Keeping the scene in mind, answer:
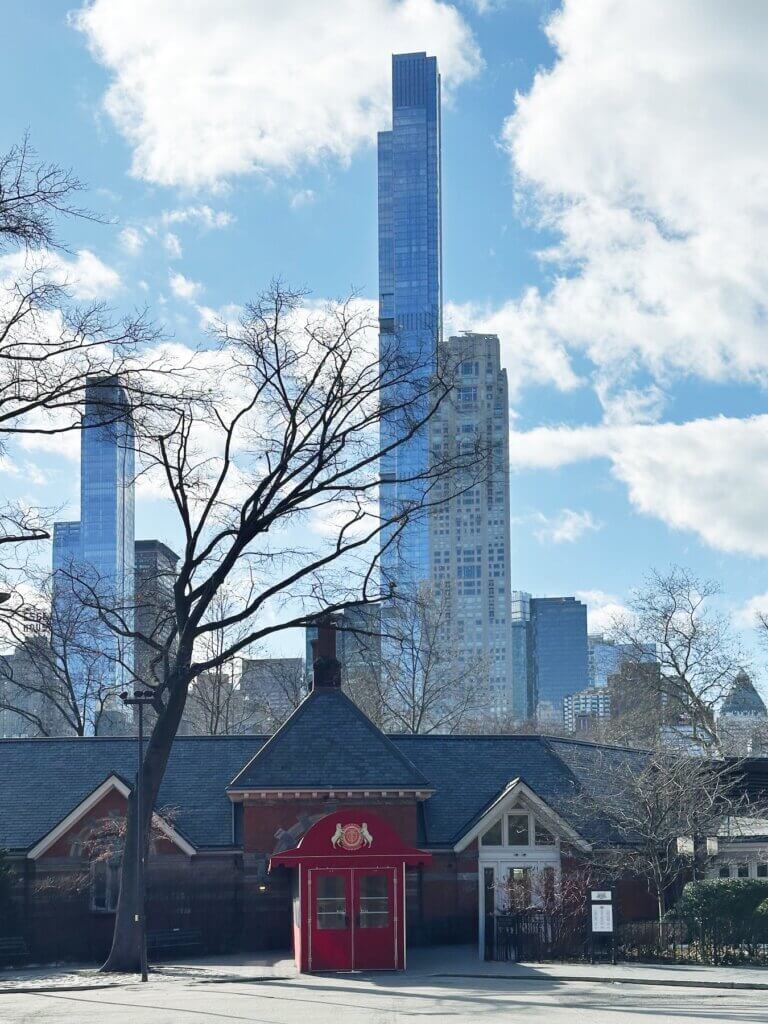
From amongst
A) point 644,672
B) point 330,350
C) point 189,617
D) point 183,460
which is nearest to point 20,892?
point 189,617

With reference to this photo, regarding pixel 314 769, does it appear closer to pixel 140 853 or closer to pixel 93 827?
pixel 93 827

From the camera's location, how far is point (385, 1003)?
26.0 m

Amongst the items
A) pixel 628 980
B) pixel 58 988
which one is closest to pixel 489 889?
pixel 628 980

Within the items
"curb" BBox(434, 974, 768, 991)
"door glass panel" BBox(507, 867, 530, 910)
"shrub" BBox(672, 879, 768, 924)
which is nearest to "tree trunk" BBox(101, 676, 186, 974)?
"curb" BBox(434, 974, 768, 991)

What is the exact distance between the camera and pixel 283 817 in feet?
128

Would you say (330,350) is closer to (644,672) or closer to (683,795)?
(683,795)

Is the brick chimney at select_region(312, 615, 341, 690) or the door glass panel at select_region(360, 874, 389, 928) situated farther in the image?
the brick chimney at select_region(312, 615, 341, 690)

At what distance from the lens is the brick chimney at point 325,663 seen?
42.0 metres

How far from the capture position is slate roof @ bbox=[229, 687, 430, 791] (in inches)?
1524

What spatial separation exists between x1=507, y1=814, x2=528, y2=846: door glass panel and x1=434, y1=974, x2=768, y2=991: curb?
8182 millimetres

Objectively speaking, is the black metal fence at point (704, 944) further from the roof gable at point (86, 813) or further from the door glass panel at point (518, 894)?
the roof gable at point (86, 813)

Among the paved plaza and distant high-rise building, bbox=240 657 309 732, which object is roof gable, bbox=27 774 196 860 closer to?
the paved plaza

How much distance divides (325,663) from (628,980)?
642 inches

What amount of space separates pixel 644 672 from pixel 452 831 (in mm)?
28754
